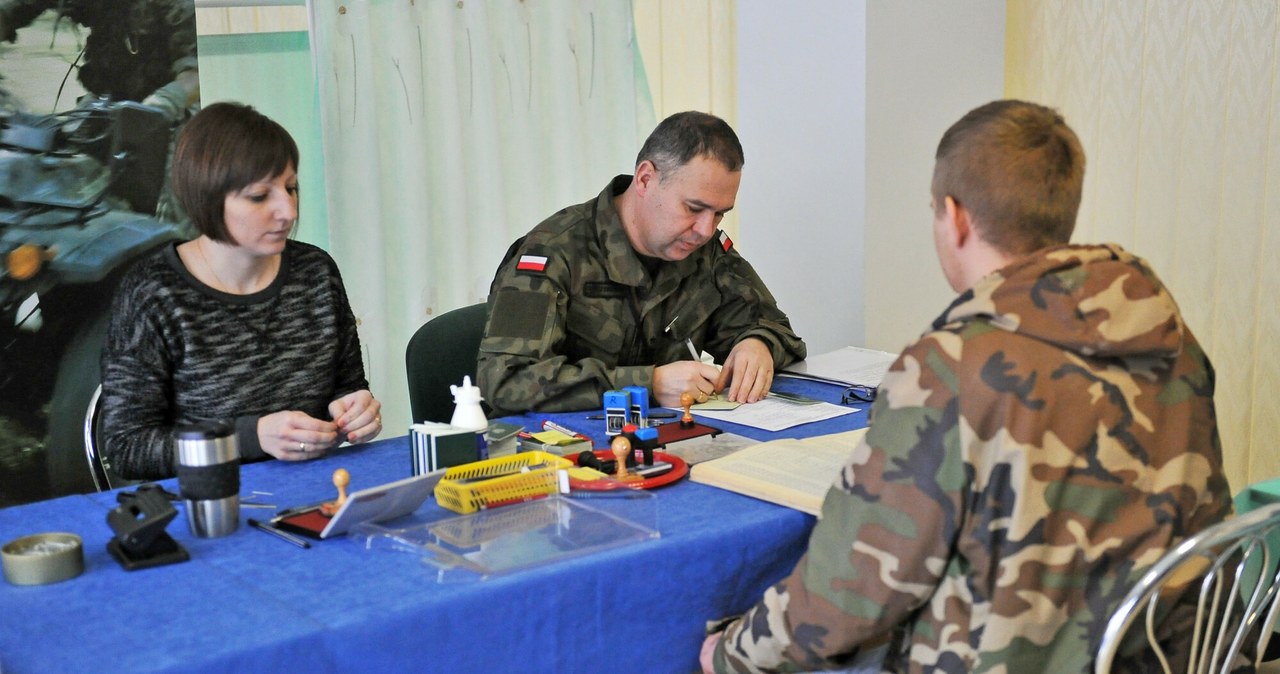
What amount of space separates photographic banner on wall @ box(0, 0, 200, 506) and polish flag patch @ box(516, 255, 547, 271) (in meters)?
1.01

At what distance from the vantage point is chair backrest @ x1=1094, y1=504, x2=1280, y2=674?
128cm

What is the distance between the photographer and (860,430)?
2133 millimetres

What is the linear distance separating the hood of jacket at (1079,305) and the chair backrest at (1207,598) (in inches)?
8.8

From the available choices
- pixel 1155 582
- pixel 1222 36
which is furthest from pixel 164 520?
pixel 1222 36

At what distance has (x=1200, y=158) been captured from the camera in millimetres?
3461

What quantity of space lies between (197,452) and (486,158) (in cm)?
200

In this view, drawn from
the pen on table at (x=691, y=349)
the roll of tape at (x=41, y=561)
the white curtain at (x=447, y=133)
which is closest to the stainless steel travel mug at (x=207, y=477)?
the roll of tape at (x=41, y=561)

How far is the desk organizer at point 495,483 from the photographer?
5.52 feet

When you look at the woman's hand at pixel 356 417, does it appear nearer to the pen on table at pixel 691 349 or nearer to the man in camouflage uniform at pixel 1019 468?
the pen on table at pixel 691 349

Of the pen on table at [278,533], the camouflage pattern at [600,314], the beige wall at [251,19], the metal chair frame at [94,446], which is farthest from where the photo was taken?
the beige wall at [251,19]

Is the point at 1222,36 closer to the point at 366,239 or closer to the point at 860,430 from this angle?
the point at 860,430

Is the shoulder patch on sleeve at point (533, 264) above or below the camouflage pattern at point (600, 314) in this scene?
above

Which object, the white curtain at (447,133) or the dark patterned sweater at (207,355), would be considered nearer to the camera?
the dark patterned sweater at (207,355)

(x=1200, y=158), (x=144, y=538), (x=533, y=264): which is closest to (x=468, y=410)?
(x=144, y=538)
